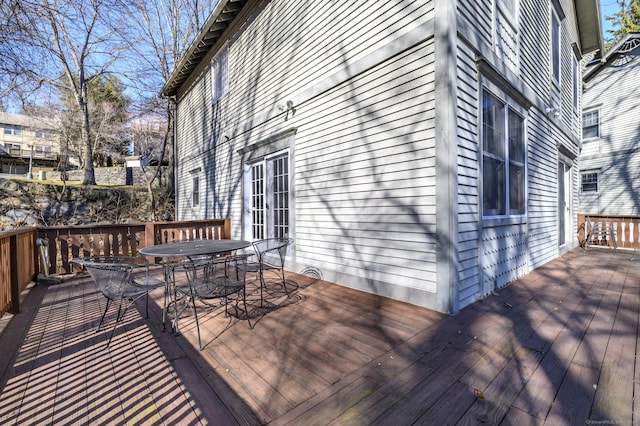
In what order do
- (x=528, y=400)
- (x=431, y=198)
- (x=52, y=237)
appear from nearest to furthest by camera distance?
(x=528, y=400) < (x=431, y=198) < (x=52, y=237)

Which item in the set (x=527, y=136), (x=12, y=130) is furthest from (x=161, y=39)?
(x=12, y=130)

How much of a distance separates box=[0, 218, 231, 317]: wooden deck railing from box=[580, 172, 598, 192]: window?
45.3ft

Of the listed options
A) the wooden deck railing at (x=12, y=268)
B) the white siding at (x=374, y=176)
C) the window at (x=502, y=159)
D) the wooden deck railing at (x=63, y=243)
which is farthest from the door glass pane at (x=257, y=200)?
the window at (x=502, y=159)

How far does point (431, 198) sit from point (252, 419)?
2615 millimetres

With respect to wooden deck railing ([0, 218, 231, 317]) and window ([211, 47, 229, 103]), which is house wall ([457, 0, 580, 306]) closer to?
wooden deck railing ([0, 218, 231, 317])

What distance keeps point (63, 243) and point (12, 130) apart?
132ft

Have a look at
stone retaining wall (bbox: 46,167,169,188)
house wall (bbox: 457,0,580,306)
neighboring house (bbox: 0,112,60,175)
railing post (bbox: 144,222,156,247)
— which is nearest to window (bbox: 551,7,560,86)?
house wall (bbox: 457,0,580,306)

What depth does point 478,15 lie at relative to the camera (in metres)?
3.59

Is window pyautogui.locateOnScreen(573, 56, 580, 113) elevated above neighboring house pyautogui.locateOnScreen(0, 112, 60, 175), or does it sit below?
below

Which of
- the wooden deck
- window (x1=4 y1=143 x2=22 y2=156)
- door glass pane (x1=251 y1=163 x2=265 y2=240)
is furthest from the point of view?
window (x1=4 y1=143 x2=22 y2=156)

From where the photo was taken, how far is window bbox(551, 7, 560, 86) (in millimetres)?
6086

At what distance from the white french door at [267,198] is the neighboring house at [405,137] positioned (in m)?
0.04

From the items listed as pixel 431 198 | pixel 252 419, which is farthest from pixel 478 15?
pixel 252 419

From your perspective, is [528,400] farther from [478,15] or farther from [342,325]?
[478,15]
